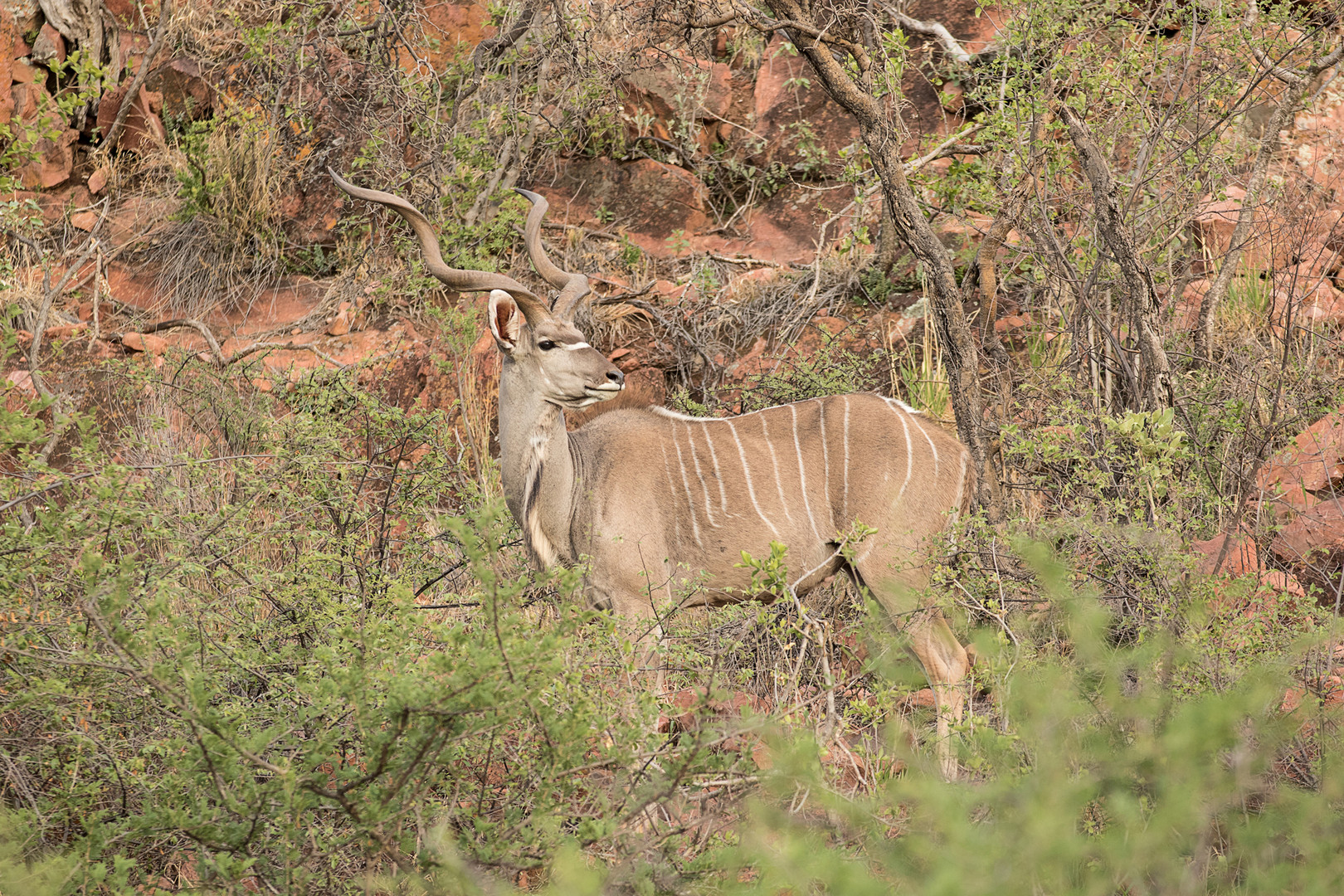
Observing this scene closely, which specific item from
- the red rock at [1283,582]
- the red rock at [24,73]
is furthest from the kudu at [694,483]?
the red rock at [24,73]

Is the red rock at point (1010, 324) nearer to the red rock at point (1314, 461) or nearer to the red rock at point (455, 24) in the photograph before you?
the red rock at point (1314, 461)

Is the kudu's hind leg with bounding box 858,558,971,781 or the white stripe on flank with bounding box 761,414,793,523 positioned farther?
the white stripe on flank with bounding box 761,414,793,523

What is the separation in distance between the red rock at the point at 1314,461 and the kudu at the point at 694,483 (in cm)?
119

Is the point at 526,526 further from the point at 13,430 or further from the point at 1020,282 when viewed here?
the point at 1020,282

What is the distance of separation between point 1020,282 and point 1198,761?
5.08 metres

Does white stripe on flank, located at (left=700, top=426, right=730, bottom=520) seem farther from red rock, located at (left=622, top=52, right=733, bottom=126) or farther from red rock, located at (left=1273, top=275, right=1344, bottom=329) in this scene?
red rock, located at (left=622, top=52, right=733, bottom=126)

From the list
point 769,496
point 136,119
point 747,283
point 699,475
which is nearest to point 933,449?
point 769,496

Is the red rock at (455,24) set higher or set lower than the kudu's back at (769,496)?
higher

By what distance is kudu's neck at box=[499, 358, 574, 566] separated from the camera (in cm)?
402

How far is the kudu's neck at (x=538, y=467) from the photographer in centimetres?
402

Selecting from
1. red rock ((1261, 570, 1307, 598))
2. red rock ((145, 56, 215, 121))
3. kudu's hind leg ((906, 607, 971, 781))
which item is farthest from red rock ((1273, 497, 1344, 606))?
red rock ((145, 56, 215, 121))

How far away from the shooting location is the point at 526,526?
398 cm

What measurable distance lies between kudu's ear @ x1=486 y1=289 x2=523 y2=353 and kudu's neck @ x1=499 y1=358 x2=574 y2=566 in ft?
0.26

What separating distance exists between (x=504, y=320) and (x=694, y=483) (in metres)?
0.87
